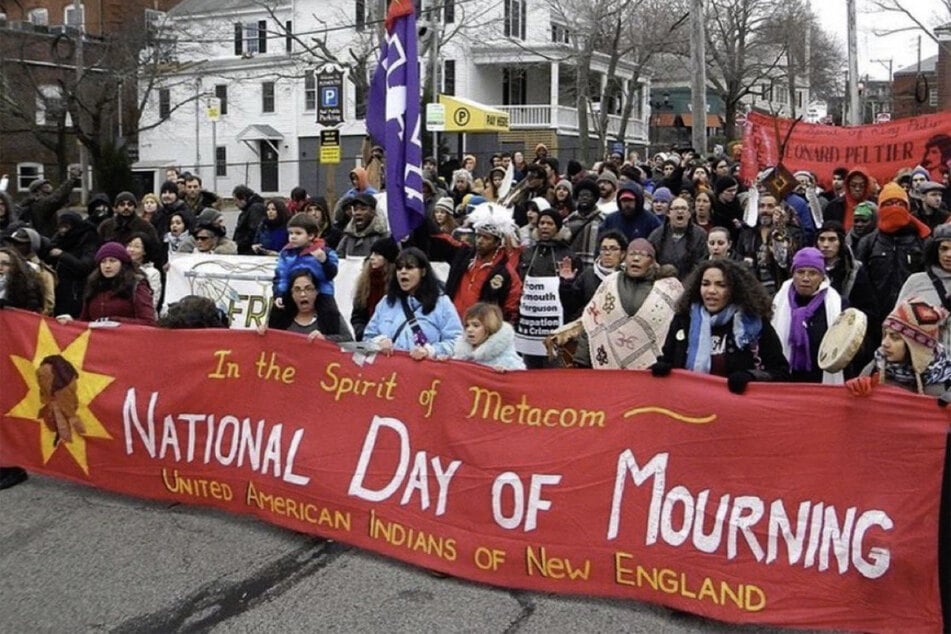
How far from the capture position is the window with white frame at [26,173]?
4231cm

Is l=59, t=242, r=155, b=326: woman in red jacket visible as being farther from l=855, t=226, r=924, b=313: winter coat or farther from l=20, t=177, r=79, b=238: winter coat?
l=855, t=226, r=924, b=313: winter coat

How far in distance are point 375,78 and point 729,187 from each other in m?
4.07

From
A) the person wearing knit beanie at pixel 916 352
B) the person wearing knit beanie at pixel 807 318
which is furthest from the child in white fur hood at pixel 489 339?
the person wearing knit beanie at pixel 916 352

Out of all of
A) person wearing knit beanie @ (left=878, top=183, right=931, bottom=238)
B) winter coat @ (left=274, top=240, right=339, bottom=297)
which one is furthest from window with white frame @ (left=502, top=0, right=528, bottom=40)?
winter coat @ (left=274, top=240, right=339, bottom=297)

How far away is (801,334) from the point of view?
5988mm

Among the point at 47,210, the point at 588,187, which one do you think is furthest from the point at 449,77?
the point at 588,187

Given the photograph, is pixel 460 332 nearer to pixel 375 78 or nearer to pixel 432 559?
pixel 432 559

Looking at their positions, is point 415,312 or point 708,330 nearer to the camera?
point 708,330

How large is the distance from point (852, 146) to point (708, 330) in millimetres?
7638

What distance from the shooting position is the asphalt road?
176 inches

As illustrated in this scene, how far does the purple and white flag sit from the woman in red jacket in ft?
6.00

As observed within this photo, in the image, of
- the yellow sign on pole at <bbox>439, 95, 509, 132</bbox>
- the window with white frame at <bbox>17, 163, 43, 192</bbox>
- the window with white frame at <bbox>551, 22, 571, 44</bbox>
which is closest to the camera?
the yellow sign on pole at <bbox>439, 95, 509, 132</bbox>

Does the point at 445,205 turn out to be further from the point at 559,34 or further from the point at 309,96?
the point at 309,96

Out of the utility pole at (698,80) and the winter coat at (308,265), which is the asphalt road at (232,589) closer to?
the winter coat at (308,265)
